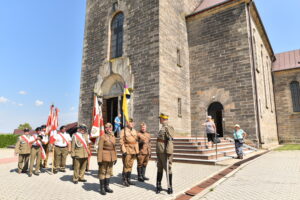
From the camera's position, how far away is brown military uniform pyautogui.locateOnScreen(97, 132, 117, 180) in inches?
210

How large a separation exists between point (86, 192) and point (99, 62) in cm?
1246

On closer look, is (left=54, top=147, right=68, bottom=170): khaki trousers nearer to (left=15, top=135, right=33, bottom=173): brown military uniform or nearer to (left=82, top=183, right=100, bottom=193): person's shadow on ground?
(left=15, top=135, right=33, bottom=173): brown military uniform

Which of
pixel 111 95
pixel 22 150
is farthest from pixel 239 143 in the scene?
pixel 111 95

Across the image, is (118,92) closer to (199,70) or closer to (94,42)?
(94,42)

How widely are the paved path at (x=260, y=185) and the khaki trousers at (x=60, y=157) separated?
5.55m

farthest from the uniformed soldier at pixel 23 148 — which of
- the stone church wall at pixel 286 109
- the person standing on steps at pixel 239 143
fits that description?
the stone church wall at pixel 286 109

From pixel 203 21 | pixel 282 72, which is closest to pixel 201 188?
A: pixel 203 21

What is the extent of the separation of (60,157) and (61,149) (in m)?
0.31

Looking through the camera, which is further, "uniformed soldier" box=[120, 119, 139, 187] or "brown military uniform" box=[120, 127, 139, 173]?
"brown military uniform" box=[120, 127, 139, 173]

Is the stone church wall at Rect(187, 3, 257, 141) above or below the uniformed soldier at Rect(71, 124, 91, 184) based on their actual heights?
above

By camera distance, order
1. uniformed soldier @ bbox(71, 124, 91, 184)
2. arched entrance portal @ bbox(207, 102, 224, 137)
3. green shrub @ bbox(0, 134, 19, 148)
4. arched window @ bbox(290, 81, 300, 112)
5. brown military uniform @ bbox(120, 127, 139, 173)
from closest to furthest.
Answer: brown military uniform @ bbox(120, 127, 139, 173) < uniformed soldier @ bbox(71, 124, 91, 184) < arched entrance portal @ bbox(207, 102, 224, 137) < arched window @ bbox(290, 81, 300, 112) < green shrub @ bbox(0, 134, 19, 148)

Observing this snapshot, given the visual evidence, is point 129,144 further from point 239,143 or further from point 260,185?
point 239,143

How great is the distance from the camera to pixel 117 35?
634 inches

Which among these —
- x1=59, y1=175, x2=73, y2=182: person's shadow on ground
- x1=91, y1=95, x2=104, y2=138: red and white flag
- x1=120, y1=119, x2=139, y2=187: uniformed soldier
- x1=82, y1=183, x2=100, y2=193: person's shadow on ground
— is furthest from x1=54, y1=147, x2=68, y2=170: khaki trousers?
x1=120, y1=119, x2=139, y2=187: uniformed soldier
